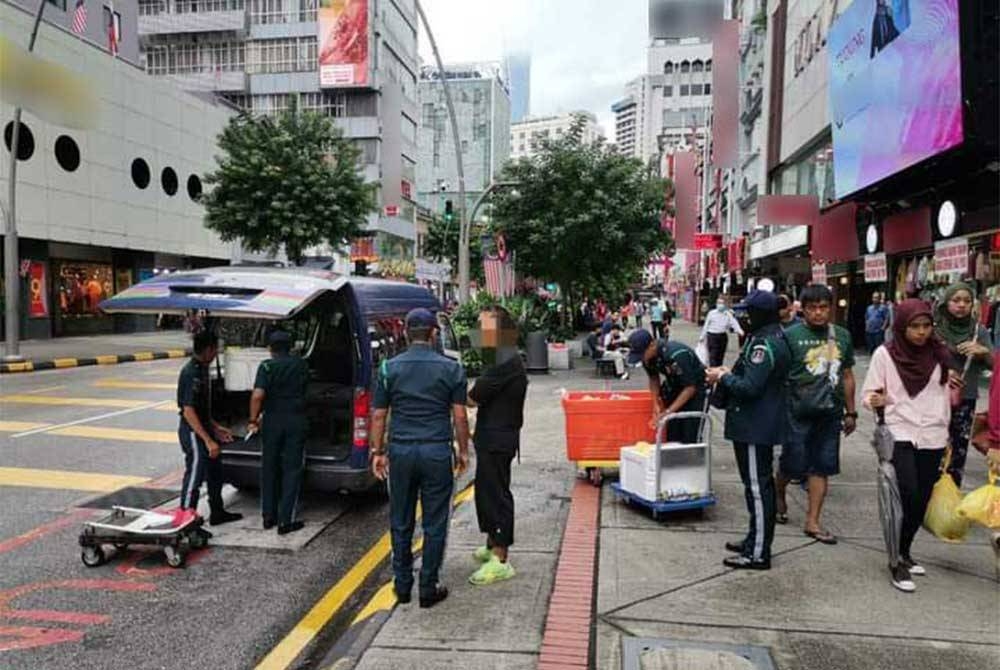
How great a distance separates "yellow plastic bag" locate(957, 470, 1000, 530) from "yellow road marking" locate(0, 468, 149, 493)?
22.0 ft

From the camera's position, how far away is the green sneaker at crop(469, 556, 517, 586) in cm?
452

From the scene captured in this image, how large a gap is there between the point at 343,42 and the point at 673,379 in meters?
55.8

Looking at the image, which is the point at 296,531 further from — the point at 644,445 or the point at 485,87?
the point at 485,87

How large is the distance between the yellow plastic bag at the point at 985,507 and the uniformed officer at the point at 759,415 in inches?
39.7

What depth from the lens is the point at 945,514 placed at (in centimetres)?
440

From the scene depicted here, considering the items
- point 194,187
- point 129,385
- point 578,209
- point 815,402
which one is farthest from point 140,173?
point 815,402

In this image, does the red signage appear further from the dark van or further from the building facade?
the dark van

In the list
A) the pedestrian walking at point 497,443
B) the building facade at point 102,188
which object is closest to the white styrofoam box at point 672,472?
the pedestrian walking at point 497,443

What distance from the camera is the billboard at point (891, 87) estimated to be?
1199 cm

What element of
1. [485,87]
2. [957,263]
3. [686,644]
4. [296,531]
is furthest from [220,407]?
[485,87]

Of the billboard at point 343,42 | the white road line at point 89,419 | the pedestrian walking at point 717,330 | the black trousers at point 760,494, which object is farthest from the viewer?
the billboard at point 343,42

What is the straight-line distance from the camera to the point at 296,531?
580 centimetres

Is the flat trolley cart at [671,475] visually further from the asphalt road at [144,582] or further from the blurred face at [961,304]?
the asphalt road at [144,582]

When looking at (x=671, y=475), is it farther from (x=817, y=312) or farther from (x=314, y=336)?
(x=314, y=336)
